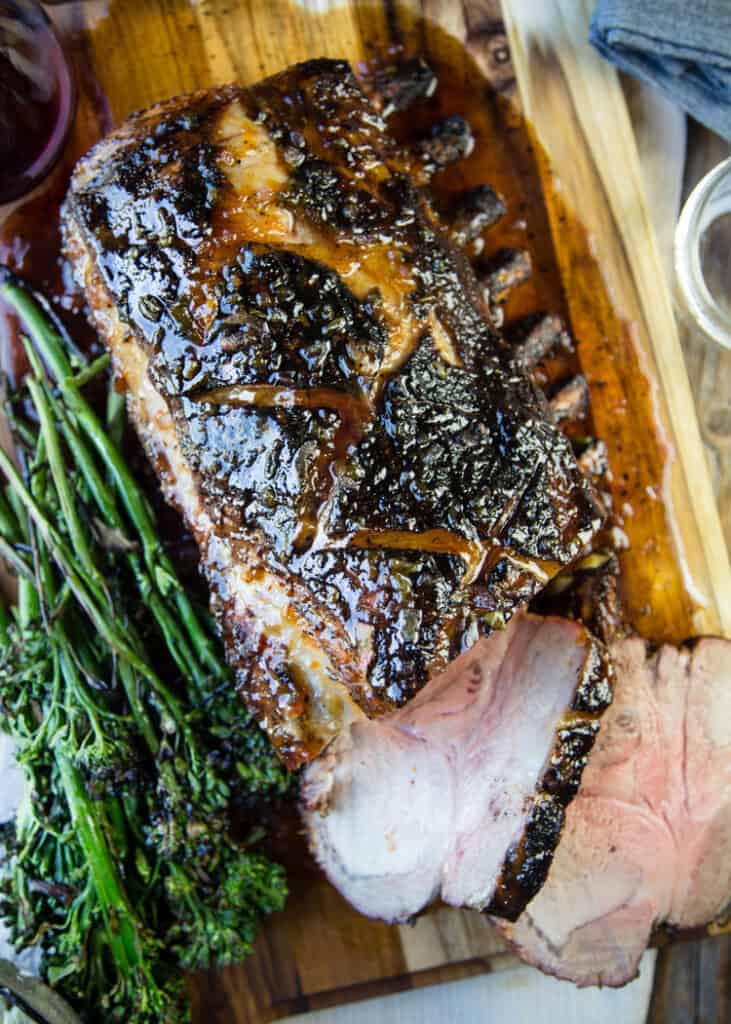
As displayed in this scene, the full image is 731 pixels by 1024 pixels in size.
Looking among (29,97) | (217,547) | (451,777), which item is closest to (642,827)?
(451,777)

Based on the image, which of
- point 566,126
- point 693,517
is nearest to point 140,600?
point 693,517

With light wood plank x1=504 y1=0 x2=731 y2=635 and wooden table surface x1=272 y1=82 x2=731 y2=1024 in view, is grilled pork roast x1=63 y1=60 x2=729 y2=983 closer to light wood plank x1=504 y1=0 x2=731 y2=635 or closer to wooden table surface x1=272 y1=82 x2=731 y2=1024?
wooden table surface x1=272 y1=82 x2=731 y2=1024

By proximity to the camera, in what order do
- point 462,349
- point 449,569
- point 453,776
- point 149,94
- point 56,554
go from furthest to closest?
point 149,94 → point 453,776 → point 56,554 → point 462,349 → point 449,569

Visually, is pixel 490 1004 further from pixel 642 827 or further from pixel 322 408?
pixel 322 408

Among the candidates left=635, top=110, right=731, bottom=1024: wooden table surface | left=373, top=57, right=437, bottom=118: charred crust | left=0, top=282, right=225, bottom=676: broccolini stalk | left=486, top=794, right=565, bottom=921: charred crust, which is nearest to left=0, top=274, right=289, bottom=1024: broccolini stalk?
left=0, top=282, right=225, bottom=676: broccolini stalk

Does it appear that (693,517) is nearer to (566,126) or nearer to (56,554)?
(566,126)

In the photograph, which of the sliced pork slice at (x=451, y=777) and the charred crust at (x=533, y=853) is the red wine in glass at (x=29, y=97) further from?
the charred crust at (x=533, y=853)

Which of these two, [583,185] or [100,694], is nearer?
[100,694]
